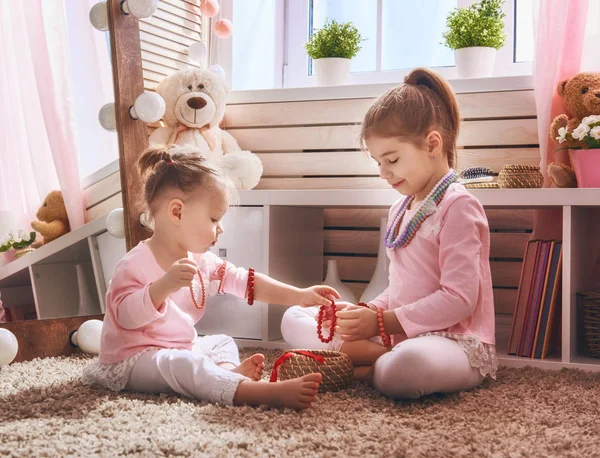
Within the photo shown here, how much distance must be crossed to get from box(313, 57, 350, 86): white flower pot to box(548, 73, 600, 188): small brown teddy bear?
718 millimetres

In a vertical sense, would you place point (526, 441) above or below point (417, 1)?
below

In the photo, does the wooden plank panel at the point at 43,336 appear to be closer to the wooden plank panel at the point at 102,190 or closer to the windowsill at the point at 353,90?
the wooden plank panel at the point at 102,190

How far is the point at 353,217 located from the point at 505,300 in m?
0.53

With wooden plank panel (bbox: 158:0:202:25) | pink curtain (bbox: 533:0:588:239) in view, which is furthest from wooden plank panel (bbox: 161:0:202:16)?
pink curtain (bbox: 533:0:588:239)

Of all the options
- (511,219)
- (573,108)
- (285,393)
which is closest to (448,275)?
(285,393)

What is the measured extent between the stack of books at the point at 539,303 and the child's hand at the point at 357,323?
20.2 inches

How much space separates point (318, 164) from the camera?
2.23 meters

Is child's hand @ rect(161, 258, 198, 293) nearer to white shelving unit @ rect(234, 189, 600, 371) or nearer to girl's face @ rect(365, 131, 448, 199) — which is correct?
girl's face @ rect(365, 131, 448, 199)

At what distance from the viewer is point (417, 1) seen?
235 centimetres

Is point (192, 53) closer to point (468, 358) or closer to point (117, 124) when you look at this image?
point (117, 124)

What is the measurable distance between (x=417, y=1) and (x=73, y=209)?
1.31 metres

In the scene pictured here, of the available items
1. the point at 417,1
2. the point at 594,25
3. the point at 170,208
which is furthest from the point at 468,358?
the point at 417,1

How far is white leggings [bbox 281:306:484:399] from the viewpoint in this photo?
121cm

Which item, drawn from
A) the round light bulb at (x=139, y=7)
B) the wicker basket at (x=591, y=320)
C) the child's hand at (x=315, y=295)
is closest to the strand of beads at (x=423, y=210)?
the child's hand at (x=315, y=295)
